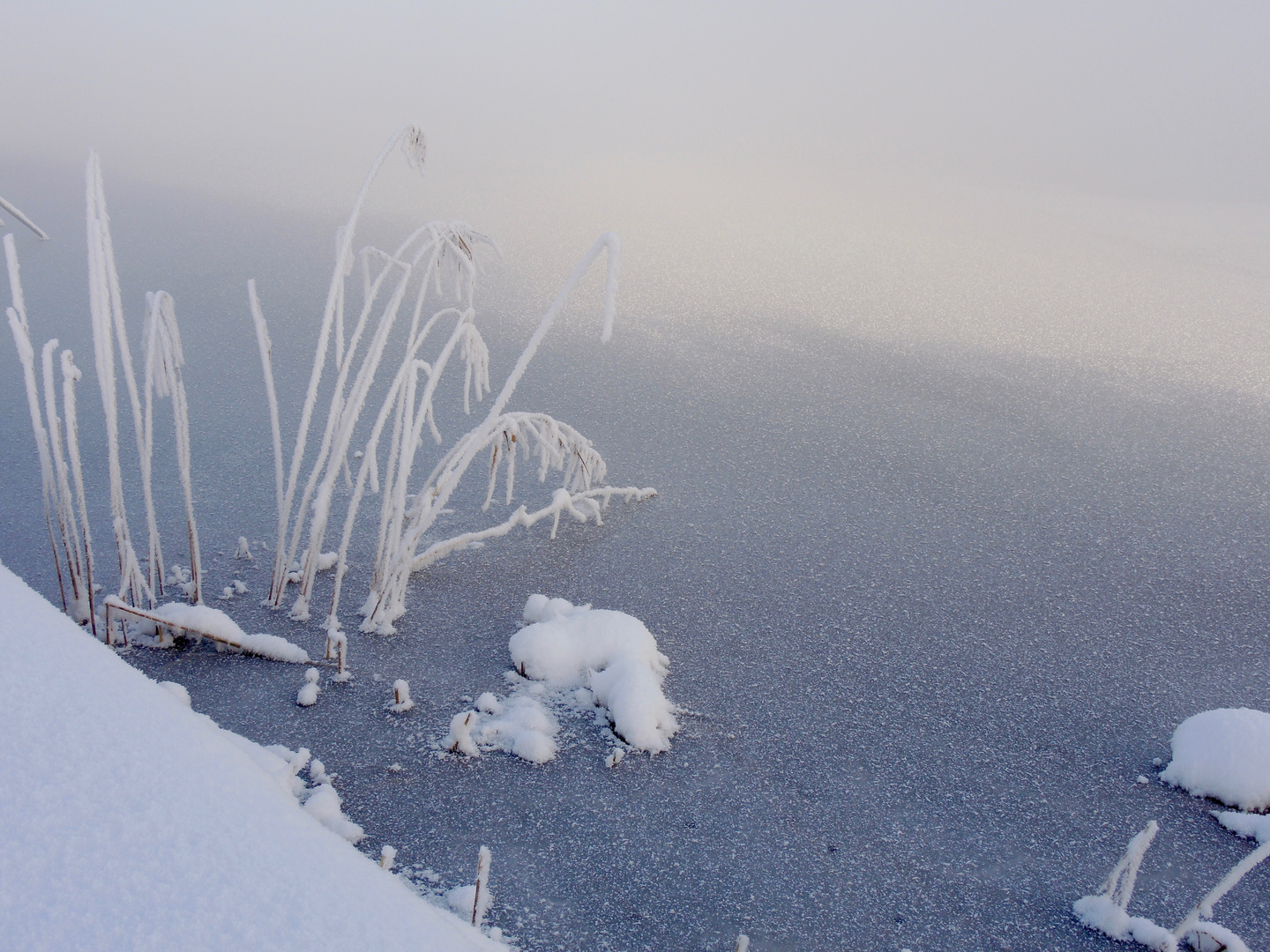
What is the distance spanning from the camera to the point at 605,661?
98cm

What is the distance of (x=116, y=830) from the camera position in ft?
1.18

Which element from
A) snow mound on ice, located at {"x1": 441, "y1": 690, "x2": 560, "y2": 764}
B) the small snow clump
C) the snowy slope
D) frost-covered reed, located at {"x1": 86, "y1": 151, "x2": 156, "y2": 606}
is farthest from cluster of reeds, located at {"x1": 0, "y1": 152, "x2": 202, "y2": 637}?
the snowy slope

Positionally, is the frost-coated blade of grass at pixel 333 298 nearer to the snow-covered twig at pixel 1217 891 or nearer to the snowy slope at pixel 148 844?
the snowy slope at pixel 148 844

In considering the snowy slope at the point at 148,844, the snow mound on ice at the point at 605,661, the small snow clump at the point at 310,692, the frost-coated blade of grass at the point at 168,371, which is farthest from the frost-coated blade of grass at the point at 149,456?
the snowy slope at the point at 148,844

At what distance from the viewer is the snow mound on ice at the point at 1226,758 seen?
0.87m

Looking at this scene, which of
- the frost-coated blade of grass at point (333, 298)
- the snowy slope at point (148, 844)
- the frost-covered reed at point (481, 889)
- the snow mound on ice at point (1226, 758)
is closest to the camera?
the snowy slope at point (148, 844)

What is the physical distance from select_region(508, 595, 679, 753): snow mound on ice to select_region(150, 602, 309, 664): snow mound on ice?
0.78 feet

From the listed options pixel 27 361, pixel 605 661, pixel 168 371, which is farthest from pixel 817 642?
pixel 27 361

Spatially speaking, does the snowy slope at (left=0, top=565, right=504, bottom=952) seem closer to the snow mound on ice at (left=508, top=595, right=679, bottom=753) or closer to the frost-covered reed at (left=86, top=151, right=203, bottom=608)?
the snow mound on ice at (left=508, top=595, right=679, bottom=753)

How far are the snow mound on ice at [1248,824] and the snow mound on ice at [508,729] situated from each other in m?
0.64

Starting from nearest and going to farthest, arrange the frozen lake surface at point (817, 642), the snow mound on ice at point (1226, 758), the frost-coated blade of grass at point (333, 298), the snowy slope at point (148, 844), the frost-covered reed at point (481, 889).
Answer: the snowy slope at point (148, 844), the frost-covered reed at point (481, 889), the frozen lake surface at point (817, 642), the snow mound on ice at point (1226, 758), the frost-coated blade of grass at point (333, 298)

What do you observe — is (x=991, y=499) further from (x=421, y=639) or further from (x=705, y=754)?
(x=421, y=639)

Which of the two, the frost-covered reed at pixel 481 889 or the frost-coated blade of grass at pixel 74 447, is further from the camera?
the frost-coated blade of grass at pixel 74 447

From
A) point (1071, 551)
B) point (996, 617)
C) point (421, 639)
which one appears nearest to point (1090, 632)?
point (996, 617)
